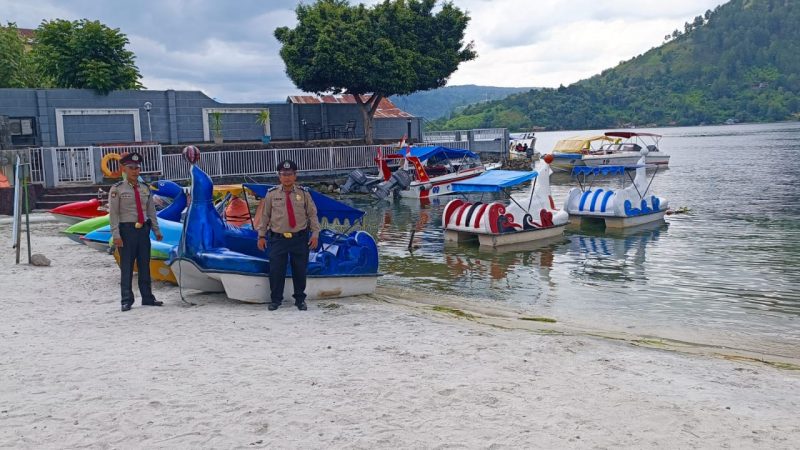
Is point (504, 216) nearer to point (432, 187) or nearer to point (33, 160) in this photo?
point (432, 187)

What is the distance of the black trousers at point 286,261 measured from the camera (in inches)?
372

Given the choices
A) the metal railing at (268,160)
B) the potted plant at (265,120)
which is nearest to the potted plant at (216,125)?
the potted plant at (265,120)

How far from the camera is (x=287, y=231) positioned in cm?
935

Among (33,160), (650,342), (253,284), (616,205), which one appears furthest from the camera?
(33,160)

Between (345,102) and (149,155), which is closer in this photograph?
(149,155)

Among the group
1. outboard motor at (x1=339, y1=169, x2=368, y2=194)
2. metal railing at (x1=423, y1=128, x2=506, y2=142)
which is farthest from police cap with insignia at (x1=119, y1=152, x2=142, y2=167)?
metal railing at (x1=423, y1=128, x2=506, y2=142)

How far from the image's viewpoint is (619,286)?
13.5m

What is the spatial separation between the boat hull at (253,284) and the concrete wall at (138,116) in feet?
78.9

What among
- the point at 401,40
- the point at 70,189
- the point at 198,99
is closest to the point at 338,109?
the point at 401,40

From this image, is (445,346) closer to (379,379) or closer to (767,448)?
(379,379)

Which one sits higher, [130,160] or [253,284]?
[130,160]

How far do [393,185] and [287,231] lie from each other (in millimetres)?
22095

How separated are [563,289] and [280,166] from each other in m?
6.55

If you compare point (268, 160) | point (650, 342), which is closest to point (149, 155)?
point (268, 160)
